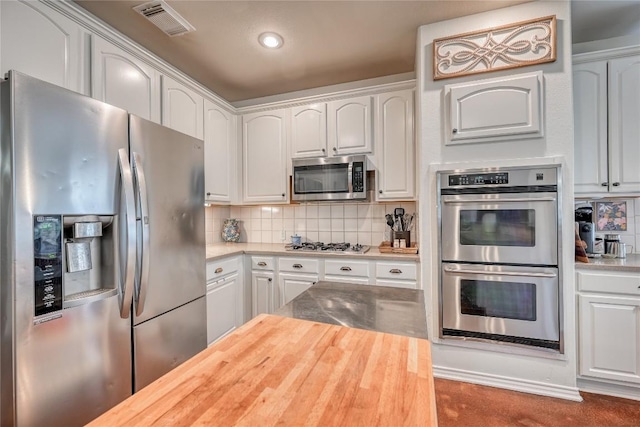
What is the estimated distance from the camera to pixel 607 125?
2.03 m

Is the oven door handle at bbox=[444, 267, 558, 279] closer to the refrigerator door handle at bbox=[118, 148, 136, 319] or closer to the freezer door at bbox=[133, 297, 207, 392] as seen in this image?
the freezer door at bbox=[133, 297, 207, 392]

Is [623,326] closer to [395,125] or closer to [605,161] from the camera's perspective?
[605,161]

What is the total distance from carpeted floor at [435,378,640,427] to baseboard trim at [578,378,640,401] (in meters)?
0.03

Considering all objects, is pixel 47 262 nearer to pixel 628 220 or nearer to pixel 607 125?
pixel 607 125

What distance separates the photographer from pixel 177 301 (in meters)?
1.77

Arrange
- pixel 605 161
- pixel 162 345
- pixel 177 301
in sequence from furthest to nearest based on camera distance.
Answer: pixel 605 161
pixel 177 301
pixel 162 345

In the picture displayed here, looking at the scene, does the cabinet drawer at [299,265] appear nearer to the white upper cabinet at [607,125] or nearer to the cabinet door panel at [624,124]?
the white upper cabinet at [607,125]

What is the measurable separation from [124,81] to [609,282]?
3382mm

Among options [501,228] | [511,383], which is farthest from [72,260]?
[511,383]

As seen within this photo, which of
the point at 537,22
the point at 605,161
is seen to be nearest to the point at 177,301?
the point at 537,22

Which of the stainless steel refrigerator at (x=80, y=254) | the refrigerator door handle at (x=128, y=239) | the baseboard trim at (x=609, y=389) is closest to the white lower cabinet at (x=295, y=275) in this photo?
the stainless steel refrigerator at (x=80, y=254)

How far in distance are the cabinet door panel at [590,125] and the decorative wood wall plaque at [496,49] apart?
0.49 metres

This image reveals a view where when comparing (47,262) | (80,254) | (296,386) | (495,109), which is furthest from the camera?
(495,109)

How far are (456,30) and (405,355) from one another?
2164mm
